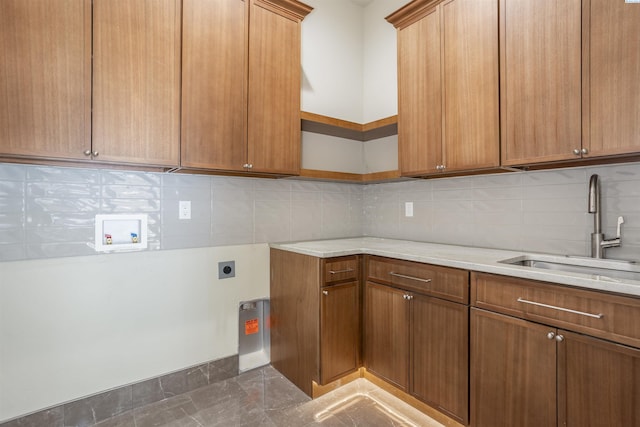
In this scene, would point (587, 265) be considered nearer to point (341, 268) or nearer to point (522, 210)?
point (522, 210)

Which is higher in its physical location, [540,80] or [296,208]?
[540,80]

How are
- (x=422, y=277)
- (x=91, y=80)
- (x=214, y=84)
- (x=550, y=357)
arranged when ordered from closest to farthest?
(x=550, y=357)
(x=91, y=80)
(x=422, y=277)
(x=214, y=84)

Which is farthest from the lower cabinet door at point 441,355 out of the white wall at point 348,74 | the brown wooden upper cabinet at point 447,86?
the white wall at point 348,74

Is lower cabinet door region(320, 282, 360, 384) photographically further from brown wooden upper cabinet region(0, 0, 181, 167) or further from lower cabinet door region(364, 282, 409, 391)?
brown wooden upper cabinet region(0, 0, 181, 167)

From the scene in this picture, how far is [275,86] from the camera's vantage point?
2.08m

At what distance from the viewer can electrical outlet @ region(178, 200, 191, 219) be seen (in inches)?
79.7

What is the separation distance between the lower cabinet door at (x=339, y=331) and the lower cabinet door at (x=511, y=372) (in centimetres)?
73

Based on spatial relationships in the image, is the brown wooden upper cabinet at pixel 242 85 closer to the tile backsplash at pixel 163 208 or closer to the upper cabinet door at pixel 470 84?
the tile backsplash at pixel 163 208

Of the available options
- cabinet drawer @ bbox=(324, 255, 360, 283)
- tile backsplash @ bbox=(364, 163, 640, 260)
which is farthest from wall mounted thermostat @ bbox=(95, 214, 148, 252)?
tile backsplash @ bbox=(364, 163, 640, 260)

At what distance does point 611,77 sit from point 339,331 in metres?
1.82

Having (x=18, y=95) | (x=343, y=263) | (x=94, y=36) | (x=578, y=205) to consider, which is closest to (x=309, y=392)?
(x=343, y=263)

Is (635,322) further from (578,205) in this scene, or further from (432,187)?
(432,187)

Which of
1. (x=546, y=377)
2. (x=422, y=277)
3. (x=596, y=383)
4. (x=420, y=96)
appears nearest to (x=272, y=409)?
(x=422, y=277)

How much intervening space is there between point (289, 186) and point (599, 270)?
6.25 ft
